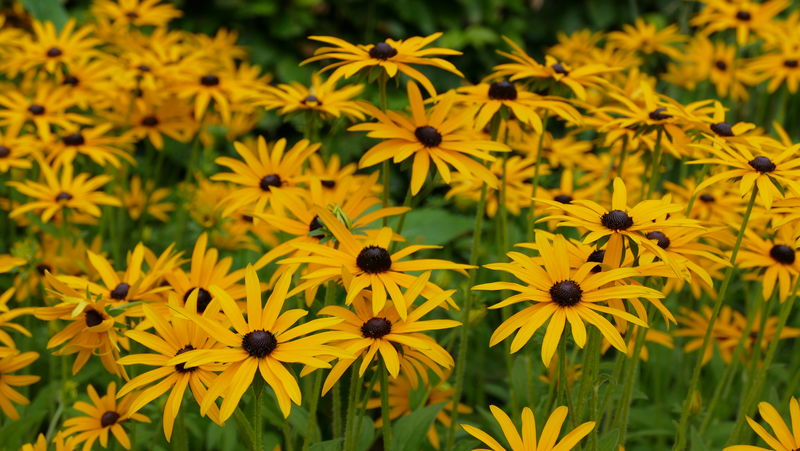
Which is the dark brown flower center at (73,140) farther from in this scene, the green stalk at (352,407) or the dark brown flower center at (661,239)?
the dark brown flower center at (661,239)

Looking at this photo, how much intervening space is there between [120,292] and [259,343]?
1.62 ft

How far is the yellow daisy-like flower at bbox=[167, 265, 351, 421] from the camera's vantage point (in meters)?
1.09

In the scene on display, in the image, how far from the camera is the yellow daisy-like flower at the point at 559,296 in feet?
3.80

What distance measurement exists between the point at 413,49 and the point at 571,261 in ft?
1.79

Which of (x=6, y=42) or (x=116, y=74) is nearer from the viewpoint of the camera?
(x=116, y=74)

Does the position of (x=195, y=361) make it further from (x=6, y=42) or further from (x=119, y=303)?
(x=6, y=42)

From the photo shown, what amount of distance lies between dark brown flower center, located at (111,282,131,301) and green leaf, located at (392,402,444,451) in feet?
1.94

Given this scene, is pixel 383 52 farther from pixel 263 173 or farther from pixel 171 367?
pixel 171 367

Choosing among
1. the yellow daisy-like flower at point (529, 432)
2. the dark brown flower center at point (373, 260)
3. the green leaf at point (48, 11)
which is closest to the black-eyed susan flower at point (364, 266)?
the dark brown flower center at point (373, 260)

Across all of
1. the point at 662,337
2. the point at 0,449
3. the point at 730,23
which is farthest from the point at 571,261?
the point at 730,23

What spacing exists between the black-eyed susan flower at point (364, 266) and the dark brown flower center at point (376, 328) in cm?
3

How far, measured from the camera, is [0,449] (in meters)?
1.71

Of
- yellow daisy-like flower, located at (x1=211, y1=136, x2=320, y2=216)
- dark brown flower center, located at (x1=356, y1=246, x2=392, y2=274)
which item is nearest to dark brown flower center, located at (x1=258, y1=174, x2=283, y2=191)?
yellow daisy-like flower, located at (x1=211, y1=136, x2=320, y2=216)

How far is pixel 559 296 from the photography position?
121 cm
